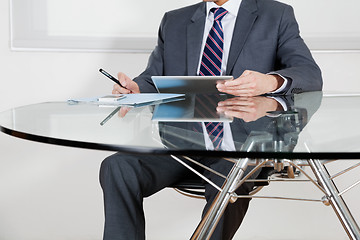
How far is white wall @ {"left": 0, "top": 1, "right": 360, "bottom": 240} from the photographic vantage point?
2.86 m

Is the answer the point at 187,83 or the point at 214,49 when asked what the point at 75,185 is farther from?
the point at 187,83

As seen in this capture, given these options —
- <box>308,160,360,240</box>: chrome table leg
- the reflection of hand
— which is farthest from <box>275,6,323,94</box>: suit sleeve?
<box>308,160,360,240</box>: chrome table leg

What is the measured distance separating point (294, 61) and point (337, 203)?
81cm

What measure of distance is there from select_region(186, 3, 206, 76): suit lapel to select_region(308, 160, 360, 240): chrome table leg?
93cm

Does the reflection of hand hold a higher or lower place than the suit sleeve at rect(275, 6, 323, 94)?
lower

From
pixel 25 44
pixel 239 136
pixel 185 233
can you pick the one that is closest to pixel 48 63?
pixel 25 44

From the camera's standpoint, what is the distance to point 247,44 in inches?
90.4

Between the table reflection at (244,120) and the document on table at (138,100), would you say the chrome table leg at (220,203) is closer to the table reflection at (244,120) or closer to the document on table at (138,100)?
the table reflection at (244,120)

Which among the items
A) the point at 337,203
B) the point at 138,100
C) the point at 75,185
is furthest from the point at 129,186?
the point at 75,185

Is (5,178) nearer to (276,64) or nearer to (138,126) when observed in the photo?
(276,64)

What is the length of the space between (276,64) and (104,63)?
38.4 inches

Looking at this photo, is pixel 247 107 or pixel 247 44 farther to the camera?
pixel 247 44

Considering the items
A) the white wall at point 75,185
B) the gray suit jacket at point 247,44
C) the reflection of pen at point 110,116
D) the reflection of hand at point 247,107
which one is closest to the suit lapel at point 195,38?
the gray suit jacket at point 247,44

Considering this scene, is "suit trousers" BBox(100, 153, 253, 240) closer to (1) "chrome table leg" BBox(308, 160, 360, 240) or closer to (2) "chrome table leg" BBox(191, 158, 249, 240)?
(2) "chrome table leg" BBox(191, 158, 249, 240)
